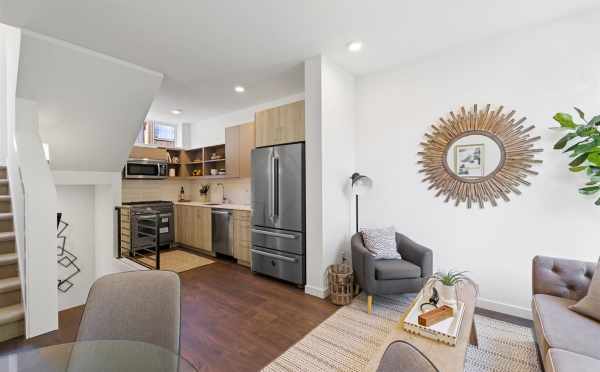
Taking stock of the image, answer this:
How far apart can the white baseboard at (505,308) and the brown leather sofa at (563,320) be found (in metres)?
0.67

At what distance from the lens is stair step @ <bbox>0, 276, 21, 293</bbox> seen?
2.39 meters

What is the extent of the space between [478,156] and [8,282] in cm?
493

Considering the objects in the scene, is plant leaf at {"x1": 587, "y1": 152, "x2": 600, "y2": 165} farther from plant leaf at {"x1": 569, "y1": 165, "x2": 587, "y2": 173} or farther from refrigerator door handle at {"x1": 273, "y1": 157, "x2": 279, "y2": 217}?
refrigerator door handle at {"x1": 273, "y1": 157, "x2": 279, "y2": 217}

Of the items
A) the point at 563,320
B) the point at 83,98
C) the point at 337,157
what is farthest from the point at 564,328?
the point at 83,98

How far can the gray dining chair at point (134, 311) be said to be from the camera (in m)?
1.31

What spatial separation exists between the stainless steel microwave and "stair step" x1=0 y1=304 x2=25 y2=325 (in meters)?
3.05

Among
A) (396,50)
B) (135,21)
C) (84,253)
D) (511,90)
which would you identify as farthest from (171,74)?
(511,90)

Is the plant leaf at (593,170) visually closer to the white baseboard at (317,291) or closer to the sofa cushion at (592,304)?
the sofa cushion at (592,304)

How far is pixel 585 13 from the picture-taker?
7.68 ft

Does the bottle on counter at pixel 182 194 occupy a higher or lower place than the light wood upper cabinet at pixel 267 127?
lower

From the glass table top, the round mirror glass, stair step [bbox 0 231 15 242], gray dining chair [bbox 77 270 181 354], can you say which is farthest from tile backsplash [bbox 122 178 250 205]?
the glass table top

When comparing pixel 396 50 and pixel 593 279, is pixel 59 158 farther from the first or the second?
pixel 593 279

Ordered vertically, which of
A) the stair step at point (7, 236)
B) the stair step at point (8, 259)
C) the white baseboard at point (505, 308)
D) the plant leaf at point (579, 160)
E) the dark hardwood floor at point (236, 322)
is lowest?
the dark hardwood floor at point (236, 322)

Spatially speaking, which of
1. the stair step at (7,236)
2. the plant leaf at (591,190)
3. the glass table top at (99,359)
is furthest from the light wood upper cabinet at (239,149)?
the plant leaf at (591,190)
